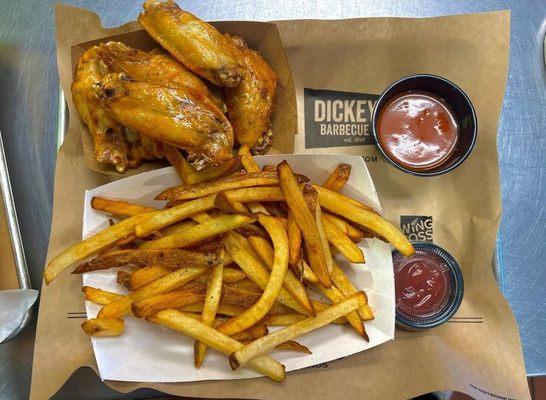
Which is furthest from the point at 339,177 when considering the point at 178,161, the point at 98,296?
the point at 98,296

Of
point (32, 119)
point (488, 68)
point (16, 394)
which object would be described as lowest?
point (16, 394)

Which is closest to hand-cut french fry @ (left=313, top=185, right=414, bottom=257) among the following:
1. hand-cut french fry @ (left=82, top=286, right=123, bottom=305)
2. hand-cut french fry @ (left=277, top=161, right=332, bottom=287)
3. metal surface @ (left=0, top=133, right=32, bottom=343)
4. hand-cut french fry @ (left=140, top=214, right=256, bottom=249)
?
hand-cut french fry @ (left=277, top=161, right=332, bottom=287)

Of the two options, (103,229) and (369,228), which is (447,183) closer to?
(369,228)

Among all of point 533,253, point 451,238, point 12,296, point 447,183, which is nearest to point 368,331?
point 451,238

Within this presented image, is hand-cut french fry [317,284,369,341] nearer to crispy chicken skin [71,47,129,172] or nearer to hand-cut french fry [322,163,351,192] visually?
hand-cut french fry [322,163,351,192]

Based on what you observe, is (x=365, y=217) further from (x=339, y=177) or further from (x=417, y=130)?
(x=417, y=130)

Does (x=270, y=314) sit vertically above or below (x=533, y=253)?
below

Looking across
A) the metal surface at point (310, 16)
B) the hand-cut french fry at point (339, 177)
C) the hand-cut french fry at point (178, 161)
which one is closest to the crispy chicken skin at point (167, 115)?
the hand-cut french fry at point (178, 161)
